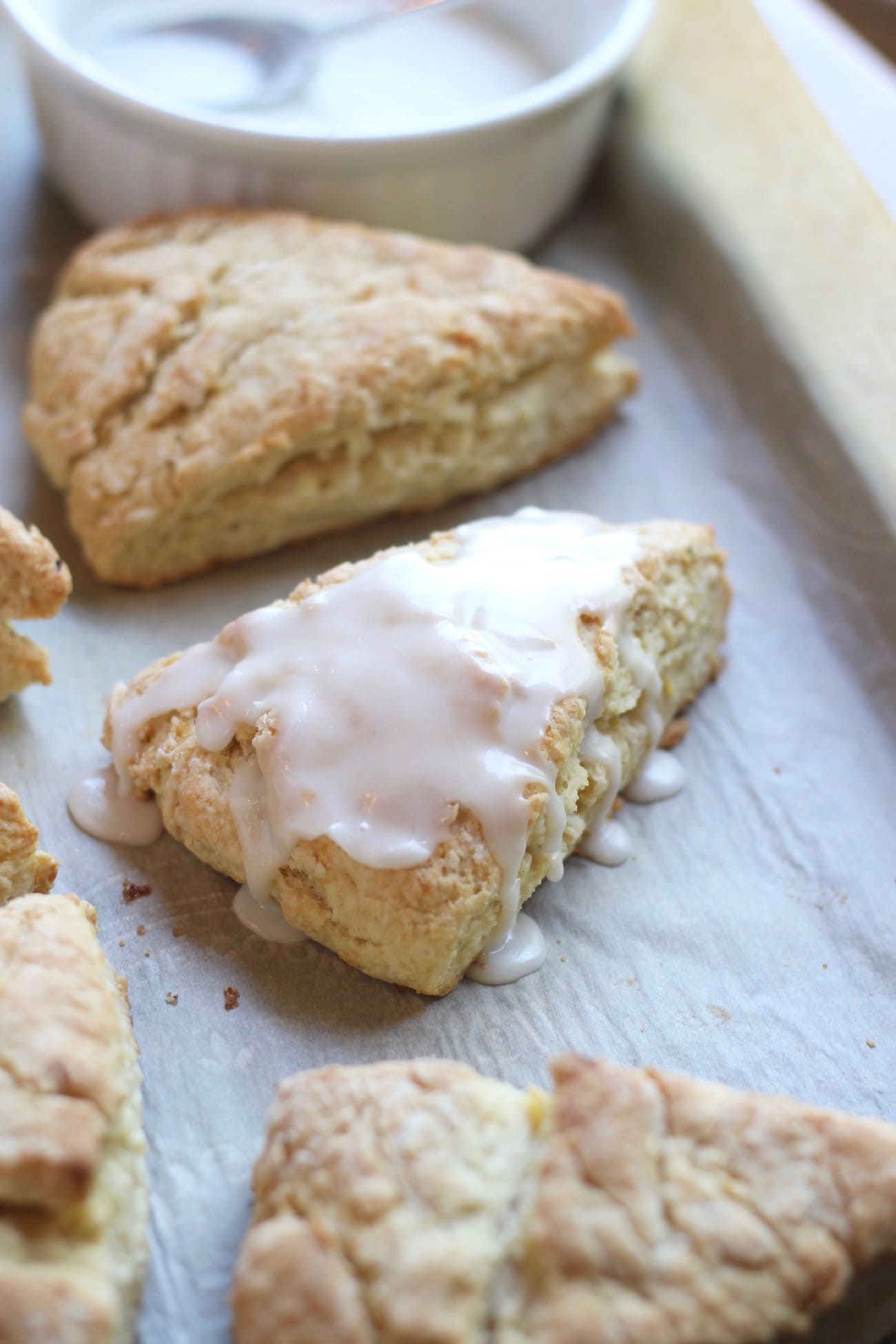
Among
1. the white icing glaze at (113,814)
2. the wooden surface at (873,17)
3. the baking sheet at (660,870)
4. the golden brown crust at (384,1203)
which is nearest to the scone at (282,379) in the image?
the baking sheet at (660,870)

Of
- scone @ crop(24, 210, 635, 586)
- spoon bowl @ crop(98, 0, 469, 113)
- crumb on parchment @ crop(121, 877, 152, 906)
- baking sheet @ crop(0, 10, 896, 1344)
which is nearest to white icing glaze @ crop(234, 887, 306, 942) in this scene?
baking sheet @ crop(0, 10, 896, 1344)

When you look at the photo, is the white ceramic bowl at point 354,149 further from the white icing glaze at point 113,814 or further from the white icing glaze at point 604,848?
the white icing glaze at point 604,848

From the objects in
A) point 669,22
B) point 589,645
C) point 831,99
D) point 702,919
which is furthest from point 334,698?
point 669,22

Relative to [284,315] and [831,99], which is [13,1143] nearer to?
[284,315]

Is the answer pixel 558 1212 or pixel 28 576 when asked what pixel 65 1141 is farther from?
pixel 28 576

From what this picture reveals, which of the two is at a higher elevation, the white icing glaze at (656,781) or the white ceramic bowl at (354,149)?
the white ceramic bowl at (354,149)

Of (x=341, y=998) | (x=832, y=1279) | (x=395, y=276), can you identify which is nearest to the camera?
(x=832, y=1279)

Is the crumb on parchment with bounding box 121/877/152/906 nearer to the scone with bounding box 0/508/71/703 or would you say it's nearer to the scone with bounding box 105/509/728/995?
the scone with bounding box 105/509/728/995
